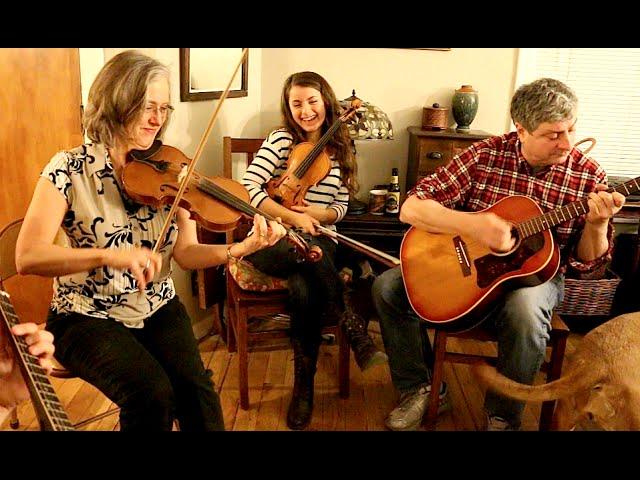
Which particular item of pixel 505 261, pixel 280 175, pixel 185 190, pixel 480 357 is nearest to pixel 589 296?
pixel 480 357

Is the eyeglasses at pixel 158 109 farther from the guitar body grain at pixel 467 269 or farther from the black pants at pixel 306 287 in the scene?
the guitar body grain at pixel 467 269

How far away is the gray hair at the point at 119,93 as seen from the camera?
1232 mm

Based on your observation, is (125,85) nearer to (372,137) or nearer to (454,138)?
(372,137)

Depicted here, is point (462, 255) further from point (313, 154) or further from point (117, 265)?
point (117, 265)

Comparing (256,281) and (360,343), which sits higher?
(256,281)

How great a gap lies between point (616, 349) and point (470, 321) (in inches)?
15.3

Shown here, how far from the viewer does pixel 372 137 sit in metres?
2.16

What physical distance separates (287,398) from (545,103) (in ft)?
3.82

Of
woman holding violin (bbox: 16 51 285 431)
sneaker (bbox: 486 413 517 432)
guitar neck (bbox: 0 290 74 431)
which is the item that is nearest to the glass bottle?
sneaker (bbox: 486 413 517 432)

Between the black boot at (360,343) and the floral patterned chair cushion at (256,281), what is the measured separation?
0.71ft

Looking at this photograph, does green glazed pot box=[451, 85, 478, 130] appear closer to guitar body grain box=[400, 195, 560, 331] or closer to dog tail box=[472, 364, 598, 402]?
guitar body grain box=[400, 195, 560, 331]

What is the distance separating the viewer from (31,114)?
1.68 m

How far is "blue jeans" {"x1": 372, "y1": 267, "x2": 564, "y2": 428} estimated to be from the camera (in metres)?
1.54

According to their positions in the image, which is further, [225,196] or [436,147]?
[436,147]
